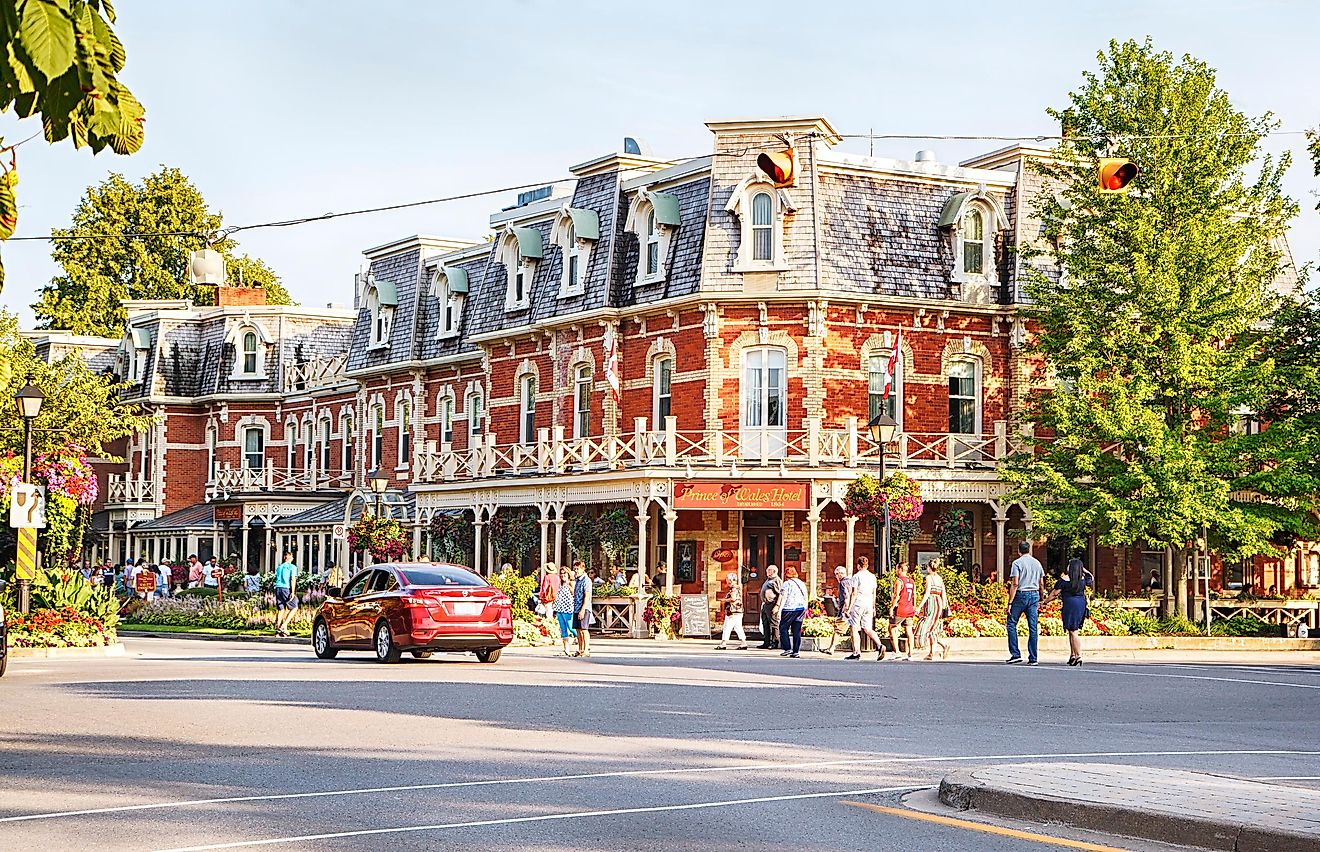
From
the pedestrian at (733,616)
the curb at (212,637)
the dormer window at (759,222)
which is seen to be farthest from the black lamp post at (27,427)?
the dormer window at (759,222)

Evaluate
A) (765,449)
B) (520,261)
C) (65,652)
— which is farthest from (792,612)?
(520,261)

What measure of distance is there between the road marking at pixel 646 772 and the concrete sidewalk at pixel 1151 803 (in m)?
1.73

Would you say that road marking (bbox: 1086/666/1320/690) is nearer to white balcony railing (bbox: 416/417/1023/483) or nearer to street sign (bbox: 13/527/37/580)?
white balcony railing (bbox: 416/417/1023/483)

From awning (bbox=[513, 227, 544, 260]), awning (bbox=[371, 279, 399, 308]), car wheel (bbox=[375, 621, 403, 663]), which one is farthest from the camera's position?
awning (bbox=[371, 279, 399, 308])

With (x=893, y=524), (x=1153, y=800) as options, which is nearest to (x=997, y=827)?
(x=1153, y=800)

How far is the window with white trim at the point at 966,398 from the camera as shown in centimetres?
4112

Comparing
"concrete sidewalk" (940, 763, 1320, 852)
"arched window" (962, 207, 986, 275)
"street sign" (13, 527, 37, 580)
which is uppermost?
"arched window" (962, 207, 986, 275)

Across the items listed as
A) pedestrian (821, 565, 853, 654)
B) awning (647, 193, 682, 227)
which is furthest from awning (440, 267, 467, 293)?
pedestrian (821, 565, 853, 654)

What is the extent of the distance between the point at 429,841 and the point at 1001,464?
31.2 m

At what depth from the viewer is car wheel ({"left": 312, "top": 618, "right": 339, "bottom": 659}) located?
27.8 metres

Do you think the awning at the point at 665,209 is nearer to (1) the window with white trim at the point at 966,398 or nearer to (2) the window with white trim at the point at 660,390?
(2) the window with white trim at the point at 660,390

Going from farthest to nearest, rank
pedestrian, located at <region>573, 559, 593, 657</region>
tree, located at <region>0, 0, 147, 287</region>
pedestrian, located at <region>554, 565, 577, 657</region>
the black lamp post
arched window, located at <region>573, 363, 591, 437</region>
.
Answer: arched window, located at <region>573, 363, 591, 437</region> → pedestrian, located at <region>554, 565, 577, 657</region> → pedestrian, located at <region>573, 559, 593, 657</region> → the black lamp post → tree, located at <region>0, 0, 147, 287</region>

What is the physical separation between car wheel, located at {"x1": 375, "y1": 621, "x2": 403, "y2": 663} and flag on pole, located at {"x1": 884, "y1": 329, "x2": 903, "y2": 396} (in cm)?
1508

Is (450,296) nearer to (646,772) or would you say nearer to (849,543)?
(849,543)
